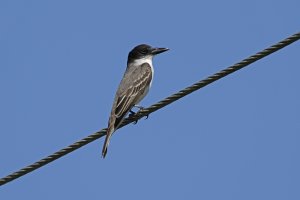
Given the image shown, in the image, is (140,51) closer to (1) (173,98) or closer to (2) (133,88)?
(2) (133,88)

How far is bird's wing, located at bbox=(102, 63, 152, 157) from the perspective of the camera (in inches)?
414

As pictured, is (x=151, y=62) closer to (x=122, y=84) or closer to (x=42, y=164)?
(x=122, y=84)

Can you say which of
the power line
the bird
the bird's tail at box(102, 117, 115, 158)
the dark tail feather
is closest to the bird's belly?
the bird

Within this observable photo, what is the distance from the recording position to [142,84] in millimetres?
12172

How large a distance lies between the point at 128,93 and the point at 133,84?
0.33m

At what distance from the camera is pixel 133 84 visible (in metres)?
12.1

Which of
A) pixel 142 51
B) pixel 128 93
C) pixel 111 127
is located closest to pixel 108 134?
pixel 111 127

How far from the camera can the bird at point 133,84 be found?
35.1 ft

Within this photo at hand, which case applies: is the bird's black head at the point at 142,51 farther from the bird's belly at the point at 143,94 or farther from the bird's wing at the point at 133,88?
the bird's belly at the point at 143,94

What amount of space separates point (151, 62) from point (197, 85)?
5124mm

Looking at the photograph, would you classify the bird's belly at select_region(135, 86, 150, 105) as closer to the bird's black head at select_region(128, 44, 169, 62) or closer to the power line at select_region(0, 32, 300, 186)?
the bird's black head at select_region(128, 44, 169, 62)

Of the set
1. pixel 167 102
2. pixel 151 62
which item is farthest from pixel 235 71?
pixel 151 62

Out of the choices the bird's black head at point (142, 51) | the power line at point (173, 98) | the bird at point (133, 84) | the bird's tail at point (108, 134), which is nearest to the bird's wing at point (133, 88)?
the bird at point (133, 84)

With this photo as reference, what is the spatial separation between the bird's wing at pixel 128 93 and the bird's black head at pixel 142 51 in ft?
1.62
